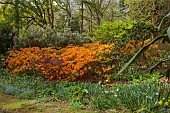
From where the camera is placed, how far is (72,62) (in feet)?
26.7

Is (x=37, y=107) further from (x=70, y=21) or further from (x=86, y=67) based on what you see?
(x=70, y=21)

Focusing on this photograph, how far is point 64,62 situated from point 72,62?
1.38 ft

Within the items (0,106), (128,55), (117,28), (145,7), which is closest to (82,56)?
(128,55)

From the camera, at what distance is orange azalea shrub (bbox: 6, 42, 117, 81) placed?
8.19m

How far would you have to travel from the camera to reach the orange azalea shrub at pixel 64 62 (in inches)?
322

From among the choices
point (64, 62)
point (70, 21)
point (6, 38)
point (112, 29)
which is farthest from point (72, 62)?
point (70, 21)

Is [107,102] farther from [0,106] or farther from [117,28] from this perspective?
[117,28]

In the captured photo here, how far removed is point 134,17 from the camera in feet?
50.6

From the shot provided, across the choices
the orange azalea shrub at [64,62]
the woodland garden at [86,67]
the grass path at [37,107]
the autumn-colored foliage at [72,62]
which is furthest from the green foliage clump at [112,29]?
the grass path at [37,107]

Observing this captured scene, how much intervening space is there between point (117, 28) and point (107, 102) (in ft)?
25.9

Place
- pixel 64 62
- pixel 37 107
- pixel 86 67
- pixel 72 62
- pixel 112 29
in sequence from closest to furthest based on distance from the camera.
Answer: pixel 37 107
pixel 72 62
pixel 86 67
pixel 64 62
pixel 112 29

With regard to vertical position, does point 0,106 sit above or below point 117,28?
below

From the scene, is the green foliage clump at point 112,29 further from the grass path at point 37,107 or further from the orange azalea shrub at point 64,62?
the grass path at point 37,107

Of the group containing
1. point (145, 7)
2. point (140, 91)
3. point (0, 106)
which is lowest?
point (0, 106)
